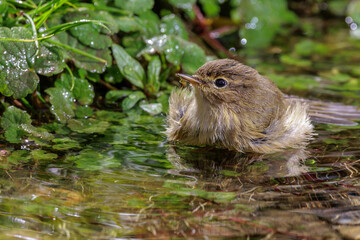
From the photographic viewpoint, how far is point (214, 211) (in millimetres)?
2963

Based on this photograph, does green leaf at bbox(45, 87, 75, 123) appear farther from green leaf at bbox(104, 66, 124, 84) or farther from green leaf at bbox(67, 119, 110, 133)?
green leaf at bbox(104, 66, 124, 84)

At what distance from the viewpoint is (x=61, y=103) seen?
180 inches

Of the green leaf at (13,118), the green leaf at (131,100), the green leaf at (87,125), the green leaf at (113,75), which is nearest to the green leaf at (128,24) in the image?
the green leaf at (113,75)

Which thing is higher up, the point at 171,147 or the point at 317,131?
the point at 317,131

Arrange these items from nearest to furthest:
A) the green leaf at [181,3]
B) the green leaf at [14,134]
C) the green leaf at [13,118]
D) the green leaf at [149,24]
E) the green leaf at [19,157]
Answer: the green leaf at [19,157]
the green leaf at [14,134]
the green leaf at [13,118]
the green leaf at [149,24]
the green leaf at [181,3]

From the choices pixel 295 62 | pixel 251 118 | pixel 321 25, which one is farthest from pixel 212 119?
pixel 321 25

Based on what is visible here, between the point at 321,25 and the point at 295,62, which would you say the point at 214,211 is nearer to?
the point at 295,62

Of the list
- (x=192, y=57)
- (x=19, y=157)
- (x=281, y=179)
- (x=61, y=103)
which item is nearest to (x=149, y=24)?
(x=192, y=57)

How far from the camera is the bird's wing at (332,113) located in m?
4.98

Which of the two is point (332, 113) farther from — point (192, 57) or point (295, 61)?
point (295, 61)

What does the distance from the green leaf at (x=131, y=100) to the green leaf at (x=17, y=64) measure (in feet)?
3.82

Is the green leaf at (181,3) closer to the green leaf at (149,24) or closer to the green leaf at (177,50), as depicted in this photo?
the green leaf at (149,24)

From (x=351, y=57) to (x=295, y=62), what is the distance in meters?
1.04

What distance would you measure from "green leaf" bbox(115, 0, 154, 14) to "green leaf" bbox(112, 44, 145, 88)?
55cm
